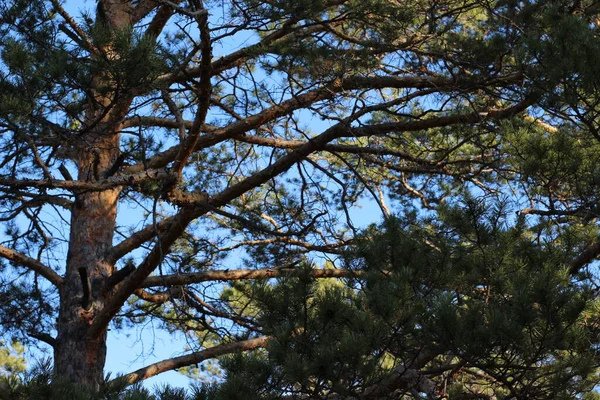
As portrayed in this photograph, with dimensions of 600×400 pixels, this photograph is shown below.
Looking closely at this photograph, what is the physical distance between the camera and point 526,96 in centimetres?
393

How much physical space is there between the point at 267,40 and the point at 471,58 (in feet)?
3.88

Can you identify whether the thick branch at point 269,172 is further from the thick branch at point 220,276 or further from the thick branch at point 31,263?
the thick branch at point 31,263

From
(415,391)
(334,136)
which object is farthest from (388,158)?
(415,391)

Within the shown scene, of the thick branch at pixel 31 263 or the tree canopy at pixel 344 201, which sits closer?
the tree canopy at pixel 344 201

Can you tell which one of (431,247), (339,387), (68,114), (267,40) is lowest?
(339,387)

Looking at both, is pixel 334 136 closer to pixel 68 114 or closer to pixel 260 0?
pixel 260 0

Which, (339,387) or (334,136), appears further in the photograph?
(334,136)

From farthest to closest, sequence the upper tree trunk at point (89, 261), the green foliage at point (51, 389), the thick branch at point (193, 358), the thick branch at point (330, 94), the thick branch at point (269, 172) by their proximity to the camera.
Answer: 1. the thick branch at point (193, 358)
2. the upper tree trunk at point (89, 261)
3. the thick branch at point (330, 94)
4. the thick branch at point (269, 172)
5. the green foliage at point (51, 389)

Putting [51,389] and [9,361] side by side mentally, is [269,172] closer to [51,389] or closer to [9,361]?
[51,389]

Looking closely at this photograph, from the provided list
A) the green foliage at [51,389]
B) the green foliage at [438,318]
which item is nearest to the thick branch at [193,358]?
the green foliage at [438,318]

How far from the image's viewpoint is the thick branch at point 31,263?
5.42 m

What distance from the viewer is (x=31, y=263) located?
18.2 feet

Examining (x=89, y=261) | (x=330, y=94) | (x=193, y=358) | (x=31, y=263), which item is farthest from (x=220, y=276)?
(x=330, y=94)

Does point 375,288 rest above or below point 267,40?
below
